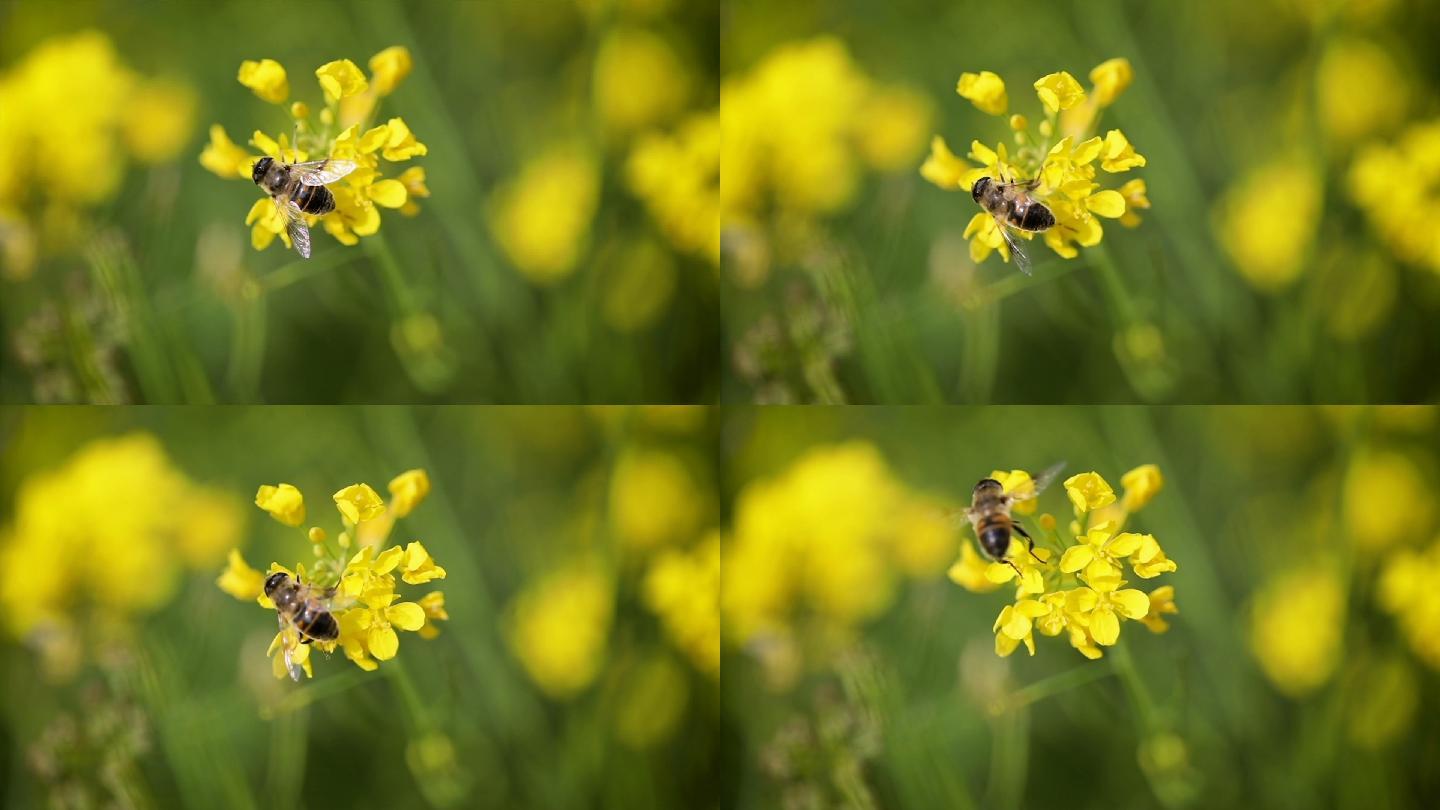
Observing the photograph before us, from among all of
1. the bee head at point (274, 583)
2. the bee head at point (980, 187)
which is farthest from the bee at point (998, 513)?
the bee head at point (274, 583)

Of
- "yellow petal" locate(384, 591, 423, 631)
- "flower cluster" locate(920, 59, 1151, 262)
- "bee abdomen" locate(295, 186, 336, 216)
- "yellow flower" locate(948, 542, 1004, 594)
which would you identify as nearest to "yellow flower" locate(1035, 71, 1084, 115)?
"flower cluster" locate(920, 59, 1151, 262)

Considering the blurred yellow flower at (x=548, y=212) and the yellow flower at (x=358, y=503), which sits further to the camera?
the blurred yellow flower at (x=548, y=212)

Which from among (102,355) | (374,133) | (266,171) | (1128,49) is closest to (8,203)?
(102,355)

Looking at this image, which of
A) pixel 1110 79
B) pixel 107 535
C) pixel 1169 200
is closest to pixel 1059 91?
pixel 1110 79

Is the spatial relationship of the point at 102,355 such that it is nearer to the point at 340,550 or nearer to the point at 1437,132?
the point at 340,550

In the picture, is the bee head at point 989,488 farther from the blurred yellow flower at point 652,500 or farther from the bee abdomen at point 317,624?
the bee abdomen at point 317,624

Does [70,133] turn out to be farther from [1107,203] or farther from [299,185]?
[1107,203]
